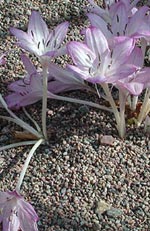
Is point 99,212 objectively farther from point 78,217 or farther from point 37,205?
point 37,205

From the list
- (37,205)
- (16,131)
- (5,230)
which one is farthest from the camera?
(16,131)

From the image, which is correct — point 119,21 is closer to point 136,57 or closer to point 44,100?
point 136,57

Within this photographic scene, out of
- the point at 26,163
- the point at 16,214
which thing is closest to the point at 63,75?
the point at 26,163

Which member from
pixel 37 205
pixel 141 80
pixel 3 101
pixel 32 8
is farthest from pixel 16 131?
pixel 32 8

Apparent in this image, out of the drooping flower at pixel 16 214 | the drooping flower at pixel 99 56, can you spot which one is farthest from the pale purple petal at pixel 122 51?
the drooping flower at pixel 16 214

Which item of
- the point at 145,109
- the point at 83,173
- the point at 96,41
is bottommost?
the point at 83,173

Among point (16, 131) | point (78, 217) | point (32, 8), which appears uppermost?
point (32, 8)
